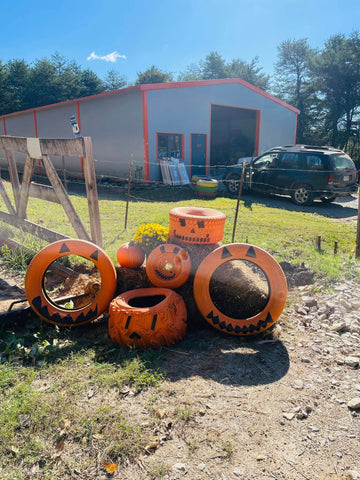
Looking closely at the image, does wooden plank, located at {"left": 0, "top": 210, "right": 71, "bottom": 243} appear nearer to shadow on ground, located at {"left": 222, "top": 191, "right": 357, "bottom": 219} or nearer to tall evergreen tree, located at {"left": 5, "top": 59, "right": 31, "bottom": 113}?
shadow on ground, located at {"left": 222, "top": 191, "right": 357, "bottom": 219}

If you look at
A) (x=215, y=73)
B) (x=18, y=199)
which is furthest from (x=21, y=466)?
(x=215, y=73)

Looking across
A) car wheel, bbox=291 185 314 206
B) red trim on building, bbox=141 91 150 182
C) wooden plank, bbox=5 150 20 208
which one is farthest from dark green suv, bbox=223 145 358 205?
wooden plank, bbox=5 150 20 208

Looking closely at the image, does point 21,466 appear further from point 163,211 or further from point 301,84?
point 301,84

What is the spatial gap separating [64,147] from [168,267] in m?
2.26

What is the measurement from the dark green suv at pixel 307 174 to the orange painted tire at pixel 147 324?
8.47 metres

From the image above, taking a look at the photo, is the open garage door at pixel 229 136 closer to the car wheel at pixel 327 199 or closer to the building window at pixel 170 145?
the building window at pixel 170 145

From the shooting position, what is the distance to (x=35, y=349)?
320 cm

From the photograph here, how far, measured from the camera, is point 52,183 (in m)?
4.78

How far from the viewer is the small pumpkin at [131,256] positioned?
4.10 meters

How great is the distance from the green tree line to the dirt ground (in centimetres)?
3542

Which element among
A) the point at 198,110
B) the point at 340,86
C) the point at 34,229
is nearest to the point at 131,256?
the point at 34,229

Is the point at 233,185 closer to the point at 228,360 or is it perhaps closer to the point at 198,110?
the point at 198,110

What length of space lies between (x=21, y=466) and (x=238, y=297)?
257cm

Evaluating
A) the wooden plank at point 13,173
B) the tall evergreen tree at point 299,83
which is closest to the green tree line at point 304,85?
the tall evergreen tree at point 299,83
